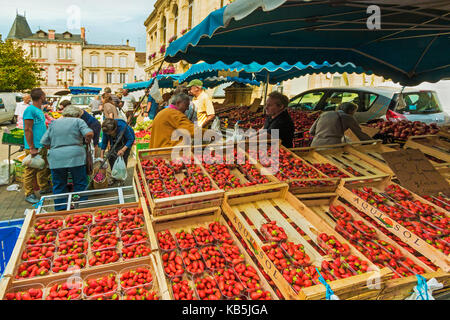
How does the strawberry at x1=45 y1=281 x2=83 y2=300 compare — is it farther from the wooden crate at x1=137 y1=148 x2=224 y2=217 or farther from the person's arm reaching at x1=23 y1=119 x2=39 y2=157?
the person's arm reaching at x1=23 y1=119 x2=39 y2=157

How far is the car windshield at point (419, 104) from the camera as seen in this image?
6934 mm

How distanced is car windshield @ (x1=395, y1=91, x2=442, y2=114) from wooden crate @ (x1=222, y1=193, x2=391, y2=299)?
5873 millimetres

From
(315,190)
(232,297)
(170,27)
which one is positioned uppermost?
(170,27)

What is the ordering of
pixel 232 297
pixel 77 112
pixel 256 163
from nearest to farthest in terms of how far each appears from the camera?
pixel 232 297, pixel 256 163, pixel 77 112

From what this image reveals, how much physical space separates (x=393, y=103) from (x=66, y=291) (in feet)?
25.3

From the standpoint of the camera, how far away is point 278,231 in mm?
2314

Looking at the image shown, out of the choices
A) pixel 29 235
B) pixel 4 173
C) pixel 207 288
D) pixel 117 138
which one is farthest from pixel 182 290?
pixel 4 173

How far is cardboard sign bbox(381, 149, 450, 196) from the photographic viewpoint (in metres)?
3.00

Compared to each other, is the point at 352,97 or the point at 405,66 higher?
the point at 405,66
